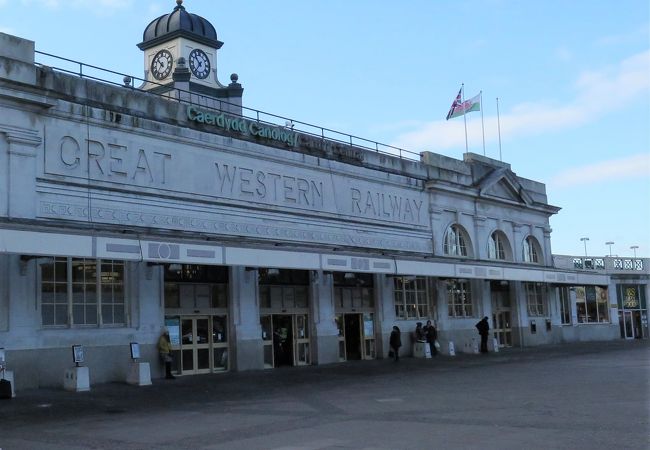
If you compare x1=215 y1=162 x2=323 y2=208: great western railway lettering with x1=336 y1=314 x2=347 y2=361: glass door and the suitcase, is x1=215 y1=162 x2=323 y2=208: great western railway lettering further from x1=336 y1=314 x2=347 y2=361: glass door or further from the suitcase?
the suitcase

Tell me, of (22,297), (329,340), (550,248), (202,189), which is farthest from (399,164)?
(22,297)

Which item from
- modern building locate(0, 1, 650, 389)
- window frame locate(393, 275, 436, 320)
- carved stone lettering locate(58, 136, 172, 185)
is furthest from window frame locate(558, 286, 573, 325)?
carved stone lettering locate(58, 136, 172, 185)

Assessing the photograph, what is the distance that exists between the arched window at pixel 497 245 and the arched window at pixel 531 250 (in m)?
2.29

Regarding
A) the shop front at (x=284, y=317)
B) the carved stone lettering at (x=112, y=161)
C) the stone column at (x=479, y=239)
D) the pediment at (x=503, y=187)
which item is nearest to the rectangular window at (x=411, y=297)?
the stone column at (x=479, y=239)

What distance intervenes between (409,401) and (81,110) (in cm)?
1249

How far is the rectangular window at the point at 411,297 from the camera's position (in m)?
32.8

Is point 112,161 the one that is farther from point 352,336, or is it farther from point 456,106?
point 456,106

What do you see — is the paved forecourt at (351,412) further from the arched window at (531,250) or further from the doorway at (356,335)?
the arched window at (531,250)

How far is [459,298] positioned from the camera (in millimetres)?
36312

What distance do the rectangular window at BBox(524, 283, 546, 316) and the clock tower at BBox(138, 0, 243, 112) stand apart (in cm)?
1847

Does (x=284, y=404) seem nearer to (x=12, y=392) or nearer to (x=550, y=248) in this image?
(x=12, y=392)

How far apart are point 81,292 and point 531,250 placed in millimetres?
28889

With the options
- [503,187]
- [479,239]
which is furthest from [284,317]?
[503,187]

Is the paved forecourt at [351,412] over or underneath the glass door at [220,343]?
underneath
